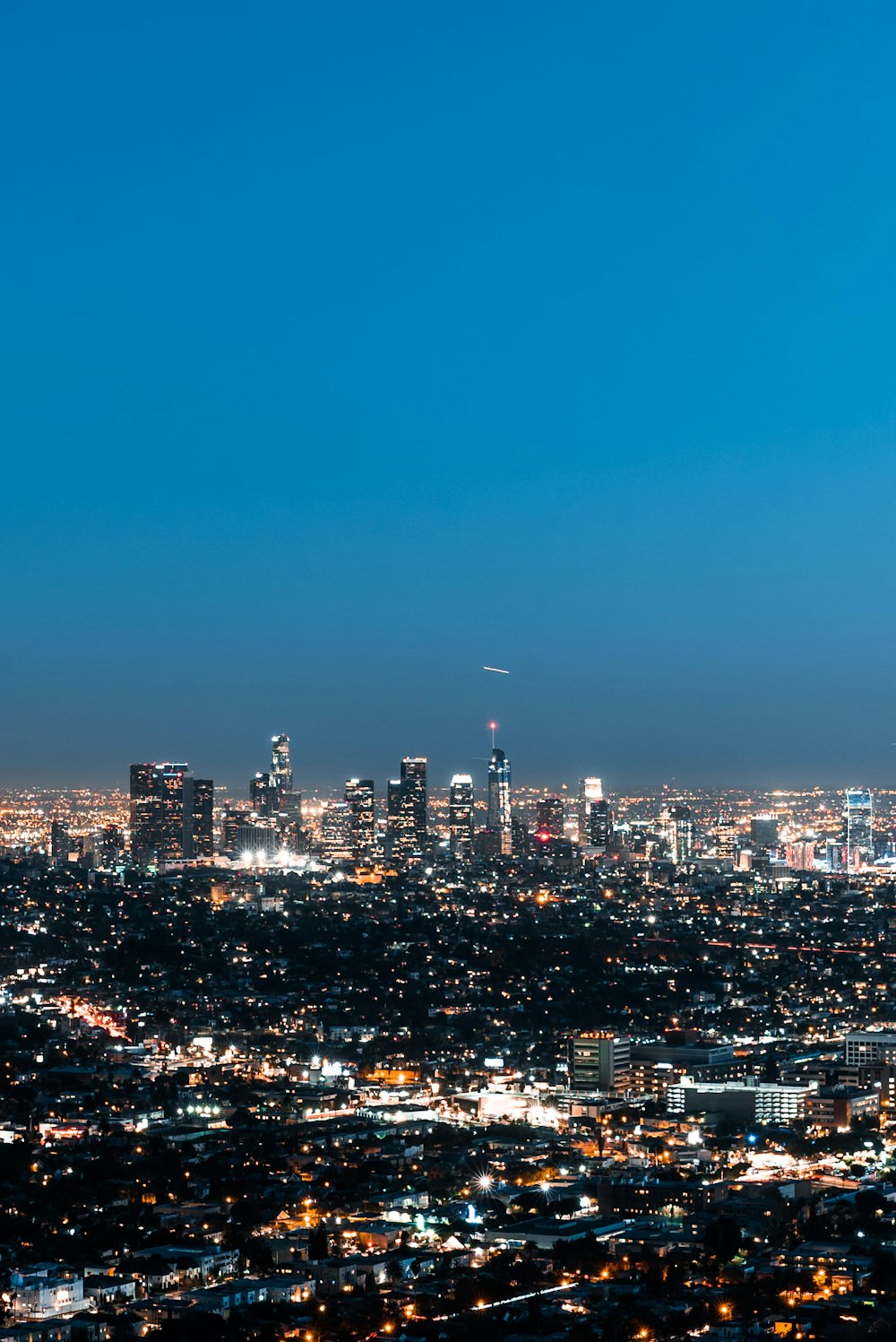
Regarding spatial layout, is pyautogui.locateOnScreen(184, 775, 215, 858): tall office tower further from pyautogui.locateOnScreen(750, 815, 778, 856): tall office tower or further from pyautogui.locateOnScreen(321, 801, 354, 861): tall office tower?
pyautogui.locateOnScreen(750, 815, 778, 856): tall office tower

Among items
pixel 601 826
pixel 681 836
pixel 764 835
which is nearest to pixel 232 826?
pixel 601 826

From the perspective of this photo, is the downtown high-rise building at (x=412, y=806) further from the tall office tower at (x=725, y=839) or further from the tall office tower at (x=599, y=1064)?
the tall office tower at (x=599, y=1064)

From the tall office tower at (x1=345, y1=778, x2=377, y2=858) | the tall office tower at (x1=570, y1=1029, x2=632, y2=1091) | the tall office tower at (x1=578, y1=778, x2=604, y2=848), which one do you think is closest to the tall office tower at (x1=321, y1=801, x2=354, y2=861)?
the tall office tower at (x1=345, y1=778, x2=377, y2=858)

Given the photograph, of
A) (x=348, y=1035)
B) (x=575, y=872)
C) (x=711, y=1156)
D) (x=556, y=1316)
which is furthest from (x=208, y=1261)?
(x=575, y=872)

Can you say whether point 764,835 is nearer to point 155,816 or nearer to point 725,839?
point 725,839

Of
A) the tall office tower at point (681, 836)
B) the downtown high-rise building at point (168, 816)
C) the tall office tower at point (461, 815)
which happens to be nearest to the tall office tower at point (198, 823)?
the downtown high-rise building at point (168, 816)

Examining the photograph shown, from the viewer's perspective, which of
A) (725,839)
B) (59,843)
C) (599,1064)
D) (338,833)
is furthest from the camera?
(725,839)
